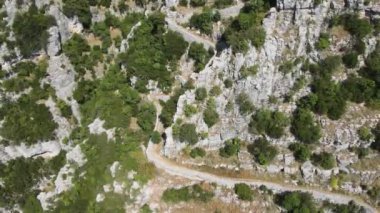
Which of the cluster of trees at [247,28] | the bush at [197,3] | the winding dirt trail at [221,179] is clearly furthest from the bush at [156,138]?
the bush at [197,3]

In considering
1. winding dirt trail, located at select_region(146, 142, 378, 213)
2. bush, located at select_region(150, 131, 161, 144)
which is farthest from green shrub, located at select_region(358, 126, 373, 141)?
bush, located at select_region(150, 131, 161, 144)

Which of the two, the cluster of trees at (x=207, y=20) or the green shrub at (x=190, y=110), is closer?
the green shrub at (x=190, y=110)

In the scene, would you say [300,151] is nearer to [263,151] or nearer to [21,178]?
[263,151]

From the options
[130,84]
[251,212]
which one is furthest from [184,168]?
[130,84]

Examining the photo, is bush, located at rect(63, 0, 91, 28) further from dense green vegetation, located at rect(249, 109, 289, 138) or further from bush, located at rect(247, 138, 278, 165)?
bush, located at rect(247, 138, 278, 165)

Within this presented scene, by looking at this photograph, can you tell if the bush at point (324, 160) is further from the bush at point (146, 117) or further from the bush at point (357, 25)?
the bush at point (146, 117)

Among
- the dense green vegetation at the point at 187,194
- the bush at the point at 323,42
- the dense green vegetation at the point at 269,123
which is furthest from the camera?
the dense green vegetation at the point at 269,123

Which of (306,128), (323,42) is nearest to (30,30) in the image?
(323,42)
